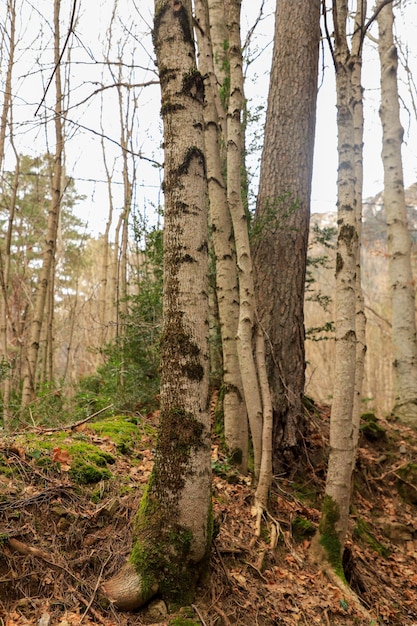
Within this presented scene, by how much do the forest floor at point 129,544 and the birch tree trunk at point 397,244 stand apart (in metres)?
2.40

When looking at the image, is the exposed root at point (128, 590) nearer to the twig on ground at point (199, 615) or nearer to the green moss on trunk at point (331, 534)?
the twig on ground at point (199, 615)

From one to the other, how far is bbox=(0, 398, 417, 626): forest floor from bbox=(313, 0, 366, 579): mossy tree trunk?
29cm

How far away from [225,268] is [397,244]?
433cm

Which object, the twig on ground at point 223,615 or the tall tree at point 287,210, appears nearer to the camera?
the twig on ground at point 223,615

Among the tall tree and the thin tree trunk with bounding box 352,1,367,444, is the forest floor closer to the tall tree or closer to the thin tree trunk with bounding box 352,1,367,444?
the tall tree

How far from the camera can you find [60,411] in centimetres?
599

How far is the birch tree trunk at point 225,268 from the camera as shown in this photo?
4.72 metres

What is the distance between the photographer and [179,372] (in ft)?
9.18

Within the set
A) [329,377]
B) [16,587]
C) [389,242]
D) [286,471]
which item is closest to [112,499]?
[16,587]

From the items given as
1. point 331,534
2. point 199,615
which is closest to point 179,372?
point 199,615

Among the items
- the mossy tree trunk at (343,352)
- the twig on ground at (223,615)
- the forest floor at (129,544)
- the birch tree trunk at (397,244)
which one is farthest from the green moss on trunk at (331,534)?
the birch tree trunk at (397,244)

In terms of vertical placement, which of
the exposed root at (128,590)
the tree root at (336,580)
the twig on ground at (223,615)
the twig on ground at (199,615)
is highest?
the exposed root at (128,590)

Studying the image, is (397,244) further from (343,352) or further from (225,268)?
(343,352)

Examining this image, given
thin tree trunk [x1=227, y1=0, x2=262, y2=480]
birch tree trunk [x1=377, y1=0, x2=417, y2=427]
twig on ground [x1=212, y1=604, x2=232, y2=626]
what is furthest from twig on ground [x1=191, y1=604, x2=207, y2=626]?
birch tree trunk [x1=377, y1=0, x2=417, y2=427]
